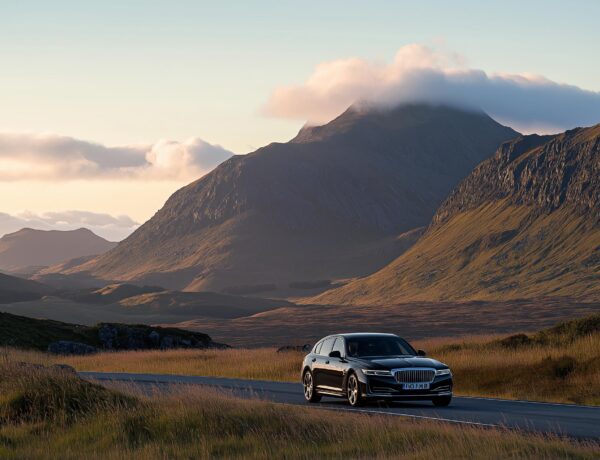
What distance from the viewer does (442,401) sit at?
80.8 feet

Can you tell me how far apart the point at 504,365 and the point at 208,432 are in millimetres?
17902

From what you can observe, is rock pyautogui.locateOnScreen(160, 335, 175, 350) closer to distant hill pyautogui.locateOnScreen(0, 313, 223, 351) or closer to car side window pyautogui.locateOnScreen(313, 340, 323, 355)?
distant hill pyautogui.locateOnScreen(0, 313, 223, 351)

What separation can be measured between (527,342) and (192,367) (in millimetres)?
15246

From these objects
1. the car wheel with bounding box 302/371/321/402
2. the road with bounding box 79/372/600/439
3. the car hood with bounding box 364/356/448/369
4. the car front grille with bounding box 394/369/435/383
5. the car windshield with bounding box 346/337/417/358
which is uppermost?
the car windshield with bounding box 346/337/417/358

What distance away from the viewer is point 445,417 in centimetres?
2173

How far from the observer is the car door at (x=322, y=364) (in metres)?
25.9

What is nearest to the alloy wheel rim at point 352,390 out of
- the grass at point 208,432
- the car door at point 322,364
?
the car door at point 322,364

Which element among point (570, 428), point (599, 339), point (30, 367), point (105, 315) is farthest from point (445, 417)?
point (105, 315)

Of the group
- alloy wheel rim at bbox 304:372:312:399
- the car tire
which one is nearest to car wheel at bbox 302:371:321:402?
alloy wheel rim at bbox 304:372:312:399

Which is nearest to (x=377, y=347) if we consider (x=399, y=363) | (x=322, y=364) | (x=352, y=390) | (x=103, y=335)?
(x=352, y=390)

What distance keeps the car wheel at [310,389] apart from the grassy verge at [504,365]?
6026 millimetres

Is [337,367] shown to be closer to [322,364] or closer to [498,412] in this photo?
[322,364]

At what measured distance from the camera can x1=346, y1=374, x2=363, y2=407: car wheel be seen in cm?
2417

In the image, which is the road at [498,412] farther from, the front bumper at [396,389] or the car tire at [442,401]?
the front bumper at [396,389]
